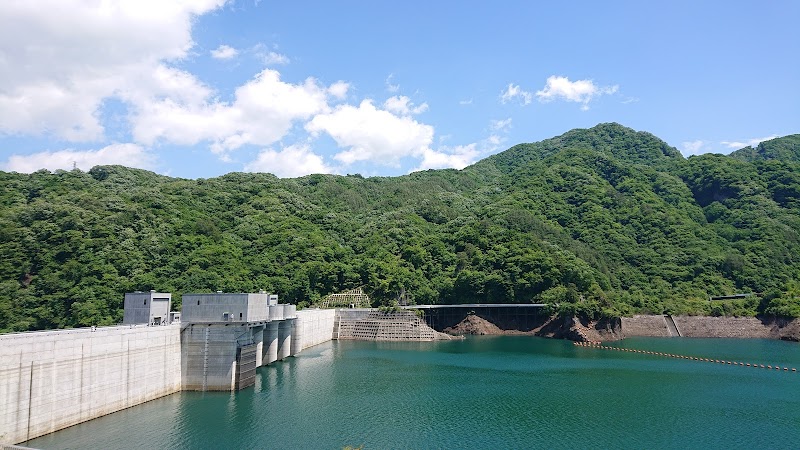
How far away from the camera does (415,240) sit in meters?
124

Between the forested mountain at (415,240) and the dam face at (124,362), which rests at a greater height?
the forested mountain at (415,240)

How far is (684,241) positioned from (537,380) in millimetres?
92533

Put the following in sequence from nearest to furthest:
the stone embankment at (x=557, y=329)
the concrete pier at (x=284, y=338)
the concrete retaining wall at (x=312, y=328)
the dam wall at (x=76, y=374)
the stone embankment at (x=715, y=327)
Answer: the dam wall at (x=76, y=374), the concrete pier at (x=284, y=338), the concrete retaining wall at (x=312, y=328), the stone embankment at (x=557, y=329), the stone embankment at (x=715, y=327)

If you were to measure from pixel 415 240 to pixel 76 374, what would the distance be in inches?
3609

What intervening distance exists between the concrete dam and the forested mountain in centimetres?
3386

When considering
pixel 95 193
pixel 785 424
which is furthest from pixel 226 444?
pixel 95 193

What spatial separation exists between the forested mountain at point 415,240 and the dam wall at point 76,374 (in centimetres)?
3665

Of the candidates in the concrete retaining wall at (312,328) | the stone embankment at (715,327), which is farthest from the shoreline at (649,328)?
the concrete retaining wall at (312,328)

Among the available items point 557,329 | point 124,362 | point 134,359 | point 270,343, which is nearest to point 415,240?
point 557,329

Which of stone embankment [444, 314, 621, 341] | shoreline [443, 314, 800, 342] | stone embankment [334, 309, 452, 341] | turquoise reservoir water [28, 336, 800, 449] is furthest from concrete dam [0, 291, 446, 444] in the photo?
shoreline [443, 314, 800, 342]

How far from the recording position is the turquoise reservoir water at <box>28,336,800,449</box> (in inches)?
1437

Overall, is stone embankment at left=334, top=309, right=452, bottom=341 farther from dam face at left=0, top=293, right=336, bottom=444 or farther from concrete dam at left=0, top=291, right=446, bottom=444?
dam face at left=0, top=293, right=336, bottom=444

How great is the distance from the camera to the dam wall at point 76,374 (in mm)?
31109

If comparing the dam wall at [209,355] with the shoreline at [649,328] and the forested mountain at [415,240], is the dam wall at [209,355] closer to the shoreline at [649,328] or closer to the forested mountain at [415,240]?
the forested mountain at [415,240]
